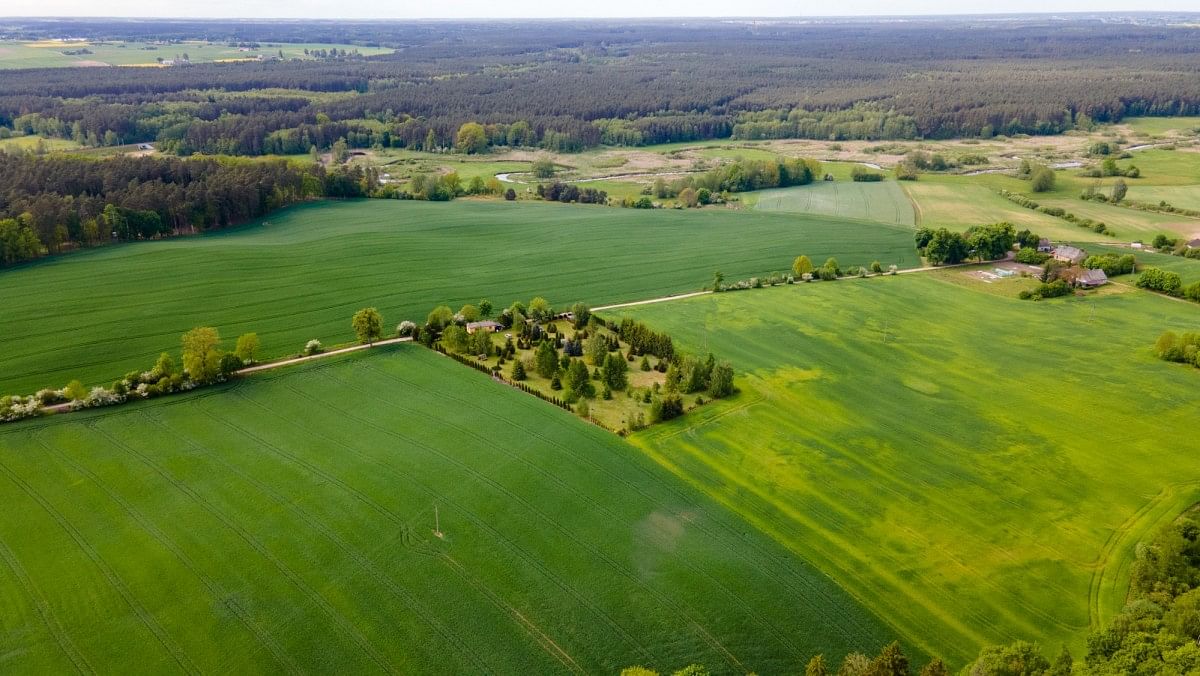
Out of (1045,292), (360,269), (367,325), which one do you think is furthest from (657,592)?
(1045,292)

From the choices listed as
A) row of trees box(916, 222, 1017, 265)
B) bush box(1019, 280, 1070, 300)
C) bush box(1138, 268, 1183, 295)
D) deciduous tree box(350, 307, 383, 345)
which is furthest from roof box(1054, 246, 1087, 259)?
deciduous tree box(350, 307, 383, 345)

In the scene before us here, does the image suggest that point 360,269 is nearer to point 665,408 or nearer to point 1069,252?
point 665,408

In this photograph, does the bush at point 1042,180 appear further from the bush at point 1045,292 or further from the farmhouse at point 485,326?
the farmhouse at point 485,326

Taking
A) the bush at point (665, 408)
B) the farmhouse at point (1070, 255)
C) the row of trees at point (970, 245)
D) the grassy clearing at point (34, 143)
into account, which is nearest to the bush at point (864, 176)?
the row of trees at point (970, 245)

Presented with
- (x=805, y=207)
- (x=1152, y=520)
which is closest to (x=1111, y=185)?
(x=805, y=207)

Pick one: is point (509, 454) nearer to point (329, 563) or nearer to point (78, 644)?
point (329, 563)

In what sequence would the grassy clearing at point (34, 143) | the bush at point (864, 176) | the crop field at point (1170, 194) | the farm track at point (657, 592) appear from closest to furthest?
the farm track at point (657, 592), the crop field at point (1170, 194), the bush at point (864, 176), the grassy clearing at point (34, 143)

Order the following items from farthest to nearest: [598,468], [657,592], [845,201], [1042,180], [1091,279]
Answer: [1042,180] < [845,201] < [1091,279] < [598,468] < [657,592]
